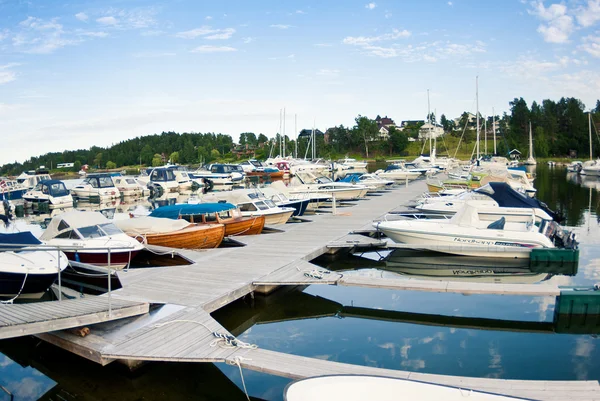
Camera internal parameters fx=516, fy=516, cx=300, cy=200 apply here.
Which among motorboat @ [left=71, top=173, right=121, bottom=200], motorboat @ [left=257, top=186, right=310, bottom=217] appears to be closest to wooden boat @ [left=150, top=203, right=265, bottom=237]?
motorboat @ [left=257, top=186, right=310, bottom=217]

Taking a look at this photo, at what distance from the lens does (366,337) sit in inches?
416

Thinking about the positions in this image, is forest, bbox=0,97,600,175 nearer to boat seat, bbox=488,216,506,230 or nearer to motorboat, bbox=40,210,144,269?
boat seat, bbox=488,216,506,230

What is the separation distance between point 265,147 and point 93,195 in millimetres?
78626

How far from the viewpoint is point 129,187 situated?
45.5 meters

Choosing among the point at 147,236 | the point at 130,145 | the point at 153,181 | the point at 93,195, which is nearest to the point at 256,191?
the point at 147,236

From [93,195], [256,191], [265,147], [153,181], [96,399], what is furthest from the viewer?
[265,147]

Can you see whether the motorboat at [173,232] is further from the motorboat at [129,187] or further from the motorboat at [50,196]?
the motorboat at [129,187]

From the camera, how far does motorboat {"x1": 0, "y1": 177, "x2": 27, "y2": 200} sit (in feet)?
138

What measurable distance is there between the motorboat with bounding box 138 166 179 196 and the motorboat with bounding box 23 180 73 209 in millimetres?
8843

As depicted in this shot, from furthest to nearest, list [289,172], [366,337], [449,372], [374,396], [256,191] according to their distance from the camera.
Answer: [289,172] < [256,191] < [366,337] < [449,372] < [374,396]

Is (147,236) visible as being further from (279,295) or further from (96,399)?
(96,399)

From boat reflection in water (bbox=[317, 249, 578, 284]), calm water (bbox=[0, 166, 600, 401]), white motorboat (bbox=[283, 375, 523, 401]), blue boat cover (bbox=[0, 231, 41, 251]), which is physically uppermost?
blue boat cover (bbox=[0, 231, 41, 251])

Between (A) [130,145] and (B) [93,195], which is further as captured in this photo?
(A) [130,145]

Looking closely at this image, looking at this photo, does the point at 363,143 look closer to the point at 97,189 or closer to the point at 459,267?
the point at 97,189
